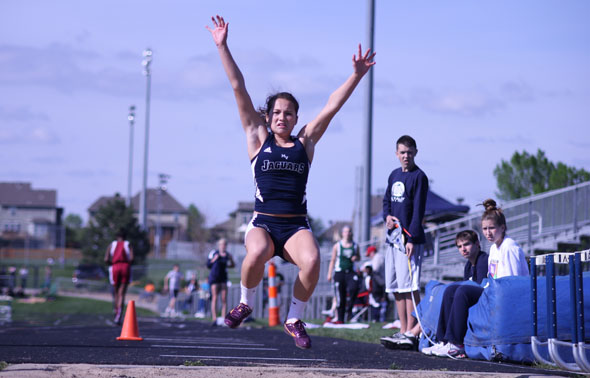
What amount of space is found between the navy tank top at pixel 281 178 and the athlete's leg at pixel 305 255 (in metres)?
0.25

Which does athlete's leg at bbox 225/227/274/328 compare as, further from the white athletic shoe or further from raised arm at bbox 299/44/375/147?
the white athletic shoe

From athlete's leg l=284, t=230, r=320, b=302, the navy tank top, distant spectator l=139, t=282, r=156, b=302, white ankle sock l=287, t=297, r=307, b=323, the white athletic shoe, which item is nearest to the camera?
athlete's leg l=284, t=230, r=320, b=302

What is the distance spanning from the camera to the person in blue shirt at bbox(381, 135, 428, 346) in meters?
8.83

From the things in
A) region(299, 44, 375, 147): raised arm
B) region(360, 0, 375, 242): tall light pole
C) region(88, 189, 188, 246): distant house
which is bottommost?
region(299, 44, 375, 147): raised arm

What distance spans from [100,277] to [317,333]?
48.1 m

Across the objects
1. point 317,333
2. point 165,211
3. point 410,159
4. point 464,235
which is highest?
point 165,211

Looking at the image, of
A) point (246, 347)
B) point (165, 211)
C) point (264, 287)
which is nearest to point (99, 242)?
point (264, 287)

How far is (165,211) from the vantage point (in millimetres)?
138250

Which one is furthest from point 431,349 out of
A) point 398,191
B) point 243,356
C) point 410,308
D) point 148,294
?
point 148,294

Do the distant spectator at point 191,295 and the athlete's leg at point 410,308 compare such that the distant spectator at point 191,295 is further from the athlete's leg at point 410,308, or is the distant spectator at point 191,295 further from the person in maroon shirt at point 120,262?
the athlete's leg at point 410,308

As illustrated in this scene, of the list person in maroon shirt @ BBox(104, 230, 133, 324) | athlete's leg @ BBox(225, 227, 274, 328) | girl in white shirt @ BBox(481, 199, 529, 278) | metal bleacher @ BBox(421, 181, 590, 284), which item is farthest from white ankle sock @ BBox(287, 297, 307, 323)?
metal bleacher @ BBox(421, 181, 590, 284)

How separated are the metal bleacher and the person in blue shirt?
8730 mm

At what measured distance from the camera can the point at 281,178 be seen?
6.32 m

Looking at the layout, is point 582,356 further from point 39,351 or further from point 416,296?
point 39,351
